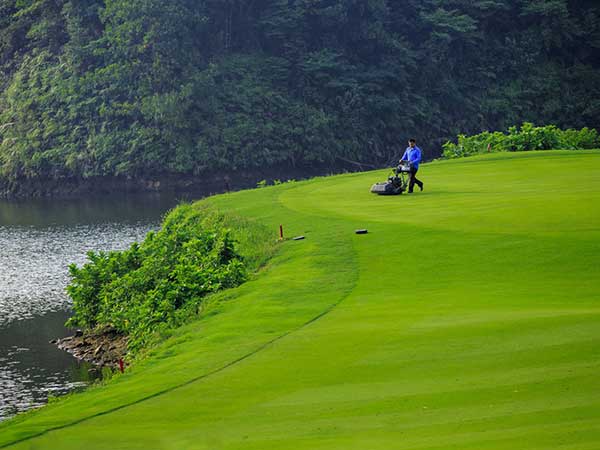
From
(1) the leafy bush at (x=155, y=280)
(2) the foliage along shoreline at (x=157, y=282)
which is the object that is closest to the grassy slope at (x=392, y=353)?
(2) the foliage along shoreline at (x=157, y=282)

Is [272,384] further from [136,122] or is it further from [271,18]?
[271,18]

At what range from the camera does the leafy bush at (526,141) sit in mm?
48906

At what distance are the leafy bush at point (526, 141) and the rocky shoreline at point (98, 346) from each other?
26.1m

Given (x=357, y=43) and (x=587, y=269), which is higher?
(x=357, y=43)

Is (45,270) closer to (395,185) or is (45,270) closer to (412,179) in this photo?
(395,185)

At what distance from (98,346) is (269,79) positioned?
5644cm

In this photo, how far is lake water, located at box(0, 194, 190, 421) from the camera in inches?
973

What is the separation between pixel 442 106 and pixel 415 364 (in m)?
74.6

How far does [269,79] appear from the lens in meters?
81.6

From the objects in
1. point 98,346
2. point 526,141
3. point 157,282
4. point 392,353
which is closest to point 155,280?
point 157,282

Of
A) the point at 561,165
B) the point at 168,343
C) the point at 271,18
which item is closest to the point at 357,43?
the point at 271,18

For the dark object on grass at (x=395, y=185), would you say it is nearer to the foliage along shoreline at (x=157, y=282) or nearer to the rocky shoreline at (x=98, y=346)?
the foliage along shoreline at (x=157, y=282)

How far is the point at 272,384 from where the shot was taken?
1399cm

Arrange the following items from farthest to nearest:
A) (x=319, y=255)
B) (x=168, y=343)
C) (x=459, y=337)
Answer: (x=319, y=255) < (x=168, y=343) < (x=459, y=337)
